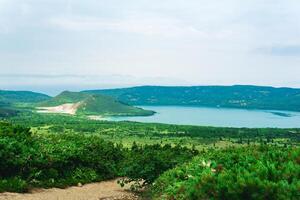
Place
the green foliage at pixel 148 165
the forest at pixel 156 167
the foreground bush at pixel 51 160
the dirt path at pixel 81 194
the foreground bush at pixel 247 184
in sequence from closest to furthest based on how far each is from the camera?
the foreground bush at pixel 247 184, the forest at pixel 156 167, the dirt path at pixel 81 194, the foreground bush at pixel 51 160, the green foliage at pixel 148 165

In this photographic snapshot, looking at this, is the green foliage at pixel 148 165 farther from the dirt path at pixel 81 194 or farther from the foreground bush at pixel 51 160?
the foreground bush at pixel 51 160

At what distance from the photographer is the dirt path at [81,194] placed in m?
15.3

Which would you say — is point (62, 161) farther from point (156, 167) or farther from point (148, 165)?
point (156, 167)

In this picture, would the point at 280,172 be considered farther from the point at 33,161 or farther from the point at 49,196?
the point at 33,161

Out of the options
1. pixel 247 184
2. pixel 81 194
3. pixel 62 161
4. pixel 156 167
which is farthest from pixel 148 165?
pixel 247 184

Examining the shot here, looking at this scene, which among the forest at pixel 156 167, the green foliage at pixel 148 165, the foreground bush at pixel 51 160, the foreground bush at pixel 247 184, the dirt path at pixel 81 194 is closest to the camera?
the foreground bush at pixel 247 184

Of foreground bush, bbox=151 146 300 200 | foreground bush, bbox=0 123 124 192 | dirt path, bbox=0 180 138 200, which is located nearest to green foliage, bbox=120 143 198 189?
dirt path, bbox=0 180 138 200

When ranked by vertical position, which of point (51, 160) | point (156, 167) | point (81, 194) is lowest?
point (81, 194)

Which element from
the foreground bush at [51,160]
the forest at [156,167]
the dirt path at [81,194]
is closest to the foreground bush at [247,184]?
the forest at [156,167]

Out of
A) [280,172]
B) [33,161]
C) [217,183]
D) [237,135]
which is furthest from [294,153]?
[237,135]

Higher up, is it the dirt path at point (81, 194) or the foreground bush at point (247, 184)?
the foreground bush at point (247, 184)

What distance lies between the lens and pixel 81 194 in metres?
17.0

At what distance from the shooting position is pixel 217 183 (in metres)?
7.62

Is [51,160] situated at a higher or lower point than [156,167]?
higher
